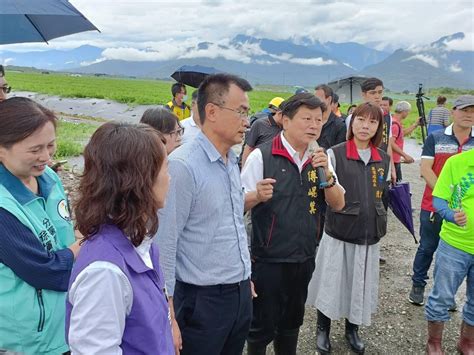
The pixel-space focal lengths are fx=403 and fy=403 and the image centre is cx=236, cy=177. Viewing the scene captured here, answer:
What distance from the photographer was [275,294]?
2.86 meters

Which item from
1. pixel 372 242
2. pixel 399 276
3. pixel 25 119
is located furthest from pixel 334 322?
pixel 25 119

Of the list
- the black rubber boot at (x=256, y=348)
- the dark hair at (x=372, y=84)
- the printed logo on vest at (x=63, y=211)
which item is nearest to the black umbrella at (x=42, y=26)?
the printed logo on vest at (x=63, y=211)

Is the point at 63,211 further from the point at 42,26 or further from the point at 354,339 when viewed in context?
the point at 354,339

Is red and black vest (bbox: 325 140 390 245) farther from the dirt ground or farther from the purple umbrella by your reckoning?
the dirt ground

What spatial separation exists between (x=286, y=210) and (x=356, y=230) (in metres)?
0.84

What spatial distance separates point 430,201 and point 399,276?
4.36ft

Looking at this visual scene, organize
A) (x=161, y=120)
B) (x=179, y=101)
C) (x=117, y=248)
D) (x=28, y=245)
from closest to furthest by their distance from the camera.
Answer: (x=117, y=248), (x=28, y=245), (x=161, y=120), (x=179, y=101)

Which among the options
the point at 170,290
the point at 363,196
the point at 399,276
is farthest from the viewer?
the point at 399,276

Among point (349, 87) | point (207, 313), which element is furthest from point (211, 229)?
point (349, 87)

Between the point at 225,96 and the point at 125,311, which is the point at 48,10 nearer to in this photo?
the point at 225,96

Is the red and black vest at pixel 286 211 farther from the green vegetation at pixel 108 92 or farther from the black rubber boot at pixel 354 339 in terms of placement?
the green vegetation at pixel 108 92

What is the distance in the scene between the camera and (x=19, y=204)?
5.74ft

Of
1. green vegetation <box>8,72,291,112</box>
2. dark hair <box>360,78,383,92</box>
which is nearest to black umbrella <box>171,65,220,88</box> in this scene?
dark hair <box>360,78,383,92</box>

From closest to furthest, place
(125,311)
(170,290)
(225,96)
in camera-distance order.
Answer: (125,311), (170,290), (225,96)
